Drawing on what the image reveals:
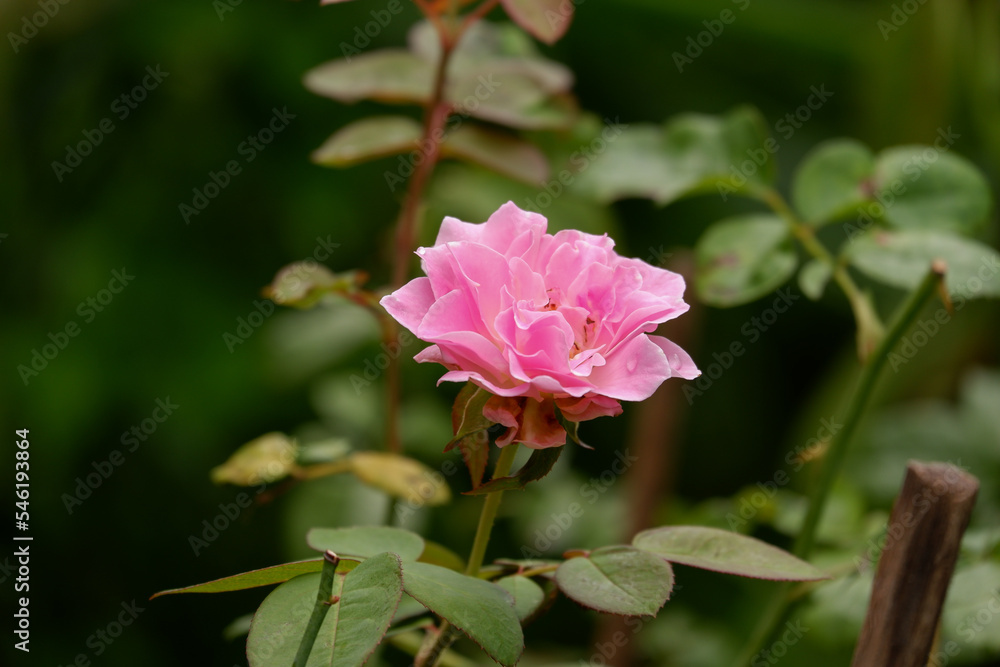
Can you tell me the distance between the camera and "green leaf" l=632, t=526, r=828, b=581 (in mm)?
384

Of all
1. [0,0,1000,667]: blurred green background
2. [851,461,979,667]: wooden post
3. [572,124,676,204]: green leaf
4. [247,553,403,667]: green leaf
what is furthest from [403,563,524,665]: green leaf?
[0,0,1000,667]: blurred green background

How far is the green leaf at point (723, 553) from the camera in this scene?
0.38 m

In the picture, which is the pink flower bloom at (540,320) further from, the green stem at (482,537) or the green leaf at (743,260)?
Answer: the green leaf at (743,260)

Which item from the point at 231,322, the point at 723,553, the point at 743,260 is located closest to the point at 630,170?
the point at 743,260

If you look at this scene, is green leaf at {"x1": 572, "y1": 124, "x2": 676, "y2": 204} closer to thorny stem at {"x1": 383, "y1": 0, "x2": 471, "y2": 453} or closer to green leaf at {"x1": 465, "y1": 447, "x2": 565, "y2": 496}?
thorny stem at {"x1": 383, "y1": 0, "x2": 471, "y2": 453}

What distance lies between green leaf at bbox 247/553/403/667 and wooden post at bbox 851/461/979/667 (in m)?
0.23

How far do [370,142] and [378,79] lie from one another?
0.22 ft

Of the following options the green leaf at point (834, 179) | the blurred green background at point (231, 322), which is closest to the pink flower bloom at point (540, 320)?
the green leaf at point (834, 179)

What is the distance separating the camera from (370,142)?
25.7 inches

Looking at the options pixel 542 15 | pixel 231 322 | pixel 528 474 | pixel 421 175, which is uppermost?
pixel 542 15

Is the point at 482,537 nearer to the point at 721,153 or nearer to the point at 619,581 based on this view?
the point at 619,581

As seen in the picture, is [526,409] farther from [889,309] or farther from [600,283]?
[889,309]

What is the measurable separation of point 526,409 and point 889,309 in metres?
1.09

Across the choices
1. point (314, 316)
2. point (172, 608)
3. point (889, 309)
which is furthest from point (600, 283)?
point (889, 309)
